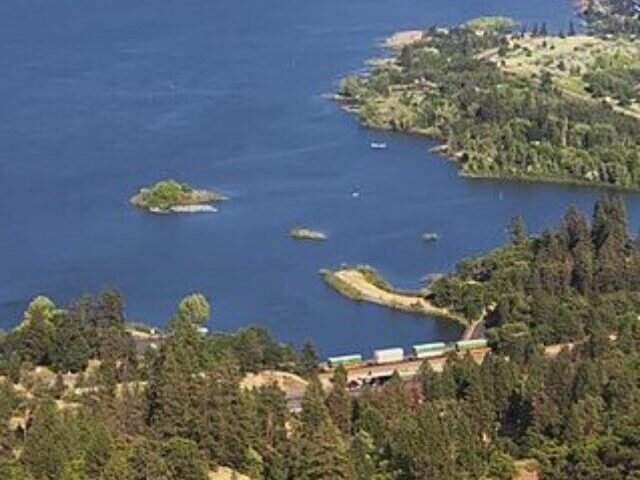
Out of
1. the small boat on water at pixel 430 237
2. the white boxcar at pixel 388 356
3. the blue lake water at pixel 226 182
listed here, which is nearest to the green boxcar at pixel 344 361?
the white boxcar at pixel 388 356

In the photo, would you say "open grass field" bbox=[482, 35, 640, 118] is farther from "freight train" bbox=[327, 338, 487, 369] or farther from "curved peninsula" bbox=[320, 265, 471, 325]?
"freight train" bbox=[327, 338, 487, 369]

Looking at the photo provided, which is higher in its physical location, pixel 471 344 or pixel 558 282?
pixel 558 282

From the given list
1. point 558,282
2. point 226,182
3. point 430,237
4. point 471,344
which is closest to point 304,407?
point 471,344

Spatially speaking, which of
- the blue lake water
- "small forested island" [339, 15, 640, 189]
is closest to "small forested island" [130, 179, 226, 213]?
the blue lake water

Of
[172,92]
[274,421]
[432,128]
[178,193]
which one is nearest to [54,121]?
[172,92]

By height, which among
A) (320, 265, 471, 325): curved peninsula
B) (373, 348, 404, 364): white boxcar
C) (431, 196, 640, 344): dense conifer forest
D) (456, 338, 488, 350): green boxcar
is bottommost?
(320, 265, 471, 325): curved peninsula

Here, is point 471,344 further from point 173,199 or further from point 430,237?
point 173,199

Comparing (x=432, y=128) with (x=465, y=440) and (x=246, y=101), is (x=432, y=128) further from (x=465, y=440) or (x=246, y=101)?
(x=465, y=440)

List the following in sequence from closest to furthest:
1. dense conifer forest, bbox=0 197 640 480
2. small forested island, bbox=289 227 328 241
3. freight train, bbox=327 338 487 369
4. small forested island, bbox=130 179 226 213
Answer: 1. dense conifer forest, bbox=0 197 640 480
2. freight train, bbox=327 338 487 369
3. small forested island, bbox=289 227 328 241
4. small forested island, bbox=130 179 226 213
